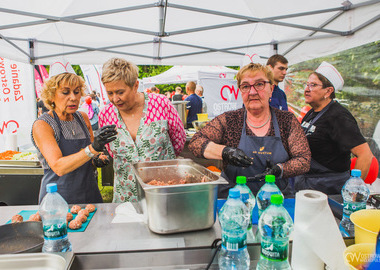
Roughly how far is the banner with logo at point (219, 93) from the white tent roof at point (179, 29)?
0.93 meters

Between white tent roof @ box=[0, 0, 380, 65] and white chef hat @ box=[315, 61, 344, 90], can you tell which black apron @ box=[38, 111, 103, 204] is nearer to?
white tent roof @ box=[0, 0, 380, 65]

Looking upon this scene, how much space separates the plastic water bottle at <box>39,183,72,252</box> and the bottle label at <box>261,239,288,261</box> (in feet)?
2.81

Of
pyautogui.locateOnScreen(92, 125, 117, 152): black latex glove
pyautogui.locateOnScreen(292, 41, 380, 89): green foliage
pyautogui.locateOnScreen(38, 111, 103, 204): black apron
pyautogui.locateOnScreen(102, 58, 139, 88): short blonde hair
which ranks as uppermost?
pyautogui.locateOnScreen(292, 41, 380, 89): green foliage

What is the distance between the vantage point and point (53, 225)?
1188 mm

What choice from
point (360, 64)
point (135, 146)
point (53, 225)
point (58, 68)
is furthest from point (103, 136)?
point (360, 64)

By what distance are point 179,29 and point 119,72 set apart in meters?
3.54

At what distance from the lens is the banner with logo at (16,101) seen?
14.7ft

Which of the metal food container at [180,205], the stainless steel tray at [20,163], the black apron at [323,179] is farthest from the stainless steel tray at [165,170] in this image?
the stainless steel tray at [20,163]

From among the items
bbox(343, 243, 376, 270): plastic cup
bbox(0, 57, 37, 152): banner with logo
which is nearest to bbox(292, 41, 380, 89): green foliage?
bbox(343, 243, 376, 270): plastic cup

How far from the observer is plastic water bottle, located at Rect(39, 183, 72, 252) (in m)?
1.19

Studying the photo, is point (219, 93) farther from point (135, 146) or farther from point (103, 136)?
point (103, 136)

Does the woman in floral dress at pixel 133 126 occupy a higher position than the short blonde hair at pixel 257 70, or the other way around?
the short blonde hair at pixel 257 70

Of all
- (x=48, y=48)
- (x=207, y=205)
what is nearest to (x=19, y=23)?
(x=48, y=48)

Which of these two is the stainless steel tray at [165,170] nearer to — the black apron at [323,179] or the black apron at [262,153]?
the black apron at [262,153]
